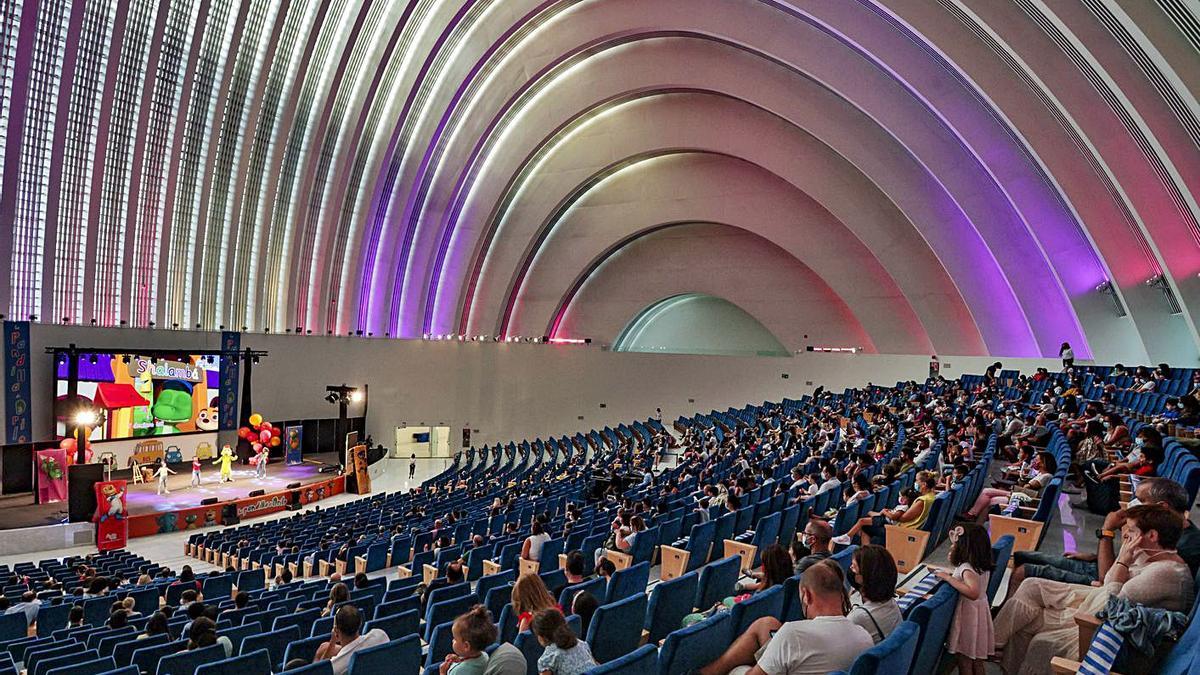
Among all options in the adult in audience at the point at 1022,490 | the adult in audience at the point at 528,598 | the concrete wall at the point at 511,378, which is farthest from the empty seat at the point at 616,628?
the concrete wall at the point at 511,378

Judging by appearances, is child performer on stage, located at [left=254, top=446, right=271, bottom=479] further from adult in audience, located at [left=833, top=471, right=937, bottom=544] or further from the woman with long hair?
the woman with long hair

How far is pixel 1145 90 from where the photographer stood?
1374 cm

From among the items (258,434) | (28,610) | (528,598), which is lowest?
(28,610)

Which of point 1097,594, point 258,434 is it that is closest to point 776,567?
point 1097,594

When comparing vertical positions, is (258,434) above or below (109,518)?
above

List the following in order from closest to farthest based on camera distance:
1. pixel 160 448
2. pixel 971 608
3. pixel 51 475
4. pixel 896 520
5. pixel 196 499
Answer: pixel 971 608, pixel 896 520, pixel 51 475, pixel 196 499, pixel 160 448

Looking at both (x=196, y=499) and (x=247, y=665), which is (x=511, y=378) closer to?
(x=196, y=499)

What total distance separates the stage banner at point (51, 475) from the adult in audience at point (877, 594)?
24904mm

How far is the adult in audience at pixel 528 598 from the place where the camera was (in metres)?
4.95

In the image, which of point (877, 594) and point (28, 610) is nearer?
point (877, 594)

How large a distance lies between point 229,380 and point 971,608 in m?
27.6

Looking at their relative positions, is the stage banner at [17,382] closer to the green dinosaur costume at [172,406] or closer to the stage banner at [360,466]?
the green dinosaur costume at [172,406]

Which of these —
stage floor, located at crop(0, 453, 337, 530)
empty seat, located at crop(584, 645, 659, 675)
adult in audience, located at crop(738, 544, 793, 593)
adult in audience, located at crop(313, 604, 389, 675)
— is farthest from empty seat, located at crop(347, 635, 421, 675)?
stage floor, located at crop(0, 453, 337, 530)

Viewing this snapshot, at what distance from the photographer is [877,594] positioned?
3.80m
